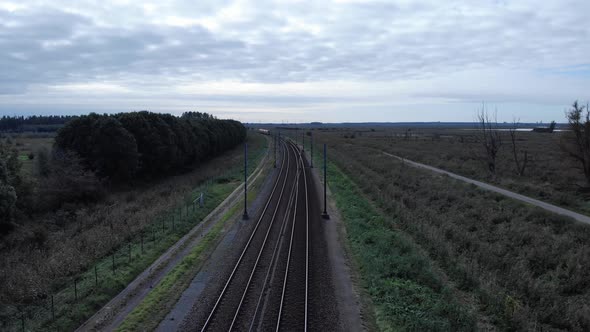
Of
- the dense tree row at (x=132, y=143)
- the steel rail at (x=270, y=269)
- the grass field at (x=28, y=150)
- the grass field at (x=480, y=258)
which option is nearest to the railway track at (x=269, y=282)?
the steel rail at (x=270, y=269)

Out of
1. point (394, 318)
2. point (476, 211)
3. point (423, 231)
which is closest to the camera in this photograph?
point (394, 318)

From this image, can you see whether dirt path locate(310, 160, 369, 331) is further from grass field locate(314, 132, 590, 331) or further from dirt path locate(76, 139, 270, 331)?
dirt path locate(76, 139, 270, 331)

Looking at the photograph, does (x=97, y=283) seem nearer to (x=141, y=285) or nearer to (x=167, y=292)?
(x=141, y=285)

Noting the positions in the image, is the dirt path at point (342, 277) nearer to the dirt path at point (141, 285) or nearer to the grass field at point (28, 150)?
the dirt path at point (141, 285)

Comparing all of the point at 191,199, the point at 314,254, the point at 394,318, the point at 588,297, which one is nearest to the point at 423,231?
the point at 314,254

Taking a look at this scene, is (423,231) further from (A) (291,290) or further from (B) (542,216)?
(A) (291,290)

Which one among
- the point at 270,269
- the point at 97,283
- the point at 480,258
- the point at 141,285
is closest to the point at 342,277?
the point at 270,269
